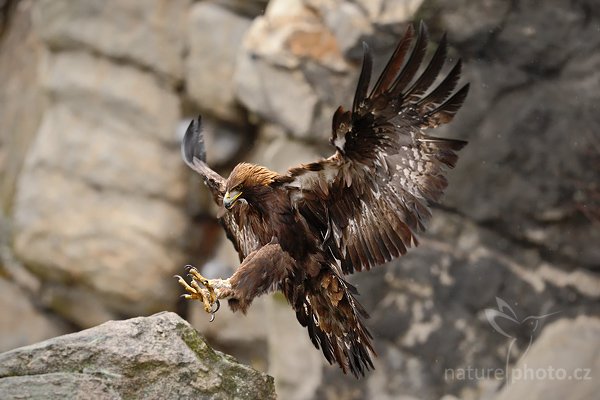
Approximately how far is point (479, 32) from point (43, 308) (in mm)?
5482

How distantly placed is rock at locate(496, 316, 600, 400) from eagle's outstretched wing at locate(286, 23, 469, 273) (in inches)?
105

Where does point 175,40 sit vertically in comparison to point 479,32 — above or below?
above

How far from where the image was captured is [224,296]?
3861mm

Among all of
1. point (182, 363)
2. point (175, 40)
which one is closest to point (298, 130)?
point (175, 40)

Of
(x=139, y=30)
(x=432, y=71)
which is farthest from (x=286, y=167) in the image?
(x=432, y=71)

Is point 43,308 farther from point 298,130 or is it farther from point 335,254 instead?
point 335,254

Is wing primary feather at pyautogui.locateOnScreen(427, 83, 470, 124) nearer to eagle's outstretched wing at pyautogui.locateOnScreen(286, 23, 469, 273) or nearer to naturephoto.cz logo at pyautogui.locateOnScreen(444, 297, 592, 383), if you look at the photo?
eagle's outstretched wing at pyautogui.locateOnScreen(286, 23, 469, 273)

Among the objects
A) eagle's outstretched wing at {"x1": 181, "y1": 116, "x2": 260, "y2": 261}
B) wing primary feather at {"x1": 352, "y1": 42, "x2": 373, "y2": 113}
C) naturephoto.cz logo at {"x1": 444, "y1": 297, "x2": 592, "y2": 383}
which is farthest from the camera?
naturephoto.cz logo at {"x1": 444, "y1": 297, "x2": 592, "y2": 383}

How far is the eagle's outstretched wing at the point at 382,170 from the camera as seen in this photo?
3602mm

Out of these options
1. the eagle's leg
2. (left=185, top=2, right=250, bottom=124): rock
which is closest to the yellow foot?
the eagle's leg

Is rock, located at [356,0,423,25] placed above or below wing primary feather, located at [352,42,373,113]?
above

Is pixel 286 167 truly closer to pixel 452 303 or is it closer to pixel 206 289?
pixel 452 303

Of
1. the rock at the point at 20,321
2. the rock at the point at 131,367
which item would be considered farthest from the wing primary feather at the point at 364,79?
the rock at the point at 20,321

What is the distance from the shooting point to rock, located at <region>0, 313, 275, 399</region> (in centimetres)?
310
